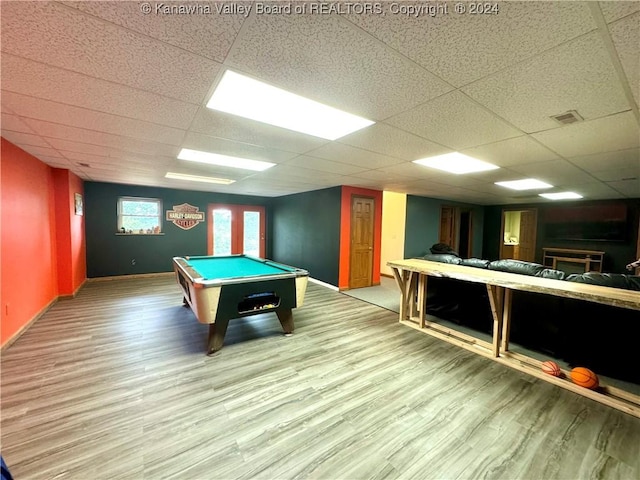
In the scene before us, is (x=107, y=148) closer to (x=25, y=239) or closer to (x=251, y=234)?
(x=25, y=239)

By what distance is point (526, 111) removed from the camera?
1.83 meters

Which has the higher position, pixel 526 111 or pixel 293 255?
pixel 526 111

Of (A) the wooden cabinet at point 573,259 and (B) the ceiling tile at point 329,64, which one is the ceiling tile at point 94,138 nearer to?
(B) the ceiling tile at point 329,64

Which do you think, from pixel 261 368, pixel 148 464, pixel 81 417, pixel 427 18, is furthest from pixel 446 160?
pixel 81 417

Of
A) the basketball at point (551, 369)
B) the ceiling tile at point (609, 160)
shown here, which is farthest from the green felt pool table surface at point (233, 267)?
the ceiling tile at point (609, 160)

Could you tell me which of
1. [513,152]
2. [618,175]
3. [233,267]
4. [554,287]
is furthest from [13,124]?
[618,175]

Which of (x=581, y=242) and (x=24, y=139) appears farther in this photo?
(x=581, y=242)

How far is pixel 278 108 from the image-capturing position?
1.95 m

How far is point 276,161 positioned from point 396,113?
1.95 m

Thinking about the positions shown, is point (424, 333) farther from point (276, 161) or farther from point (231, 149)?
point (231, 149)

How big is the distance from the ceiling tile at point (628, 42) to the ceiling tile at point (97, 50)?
1779 mm

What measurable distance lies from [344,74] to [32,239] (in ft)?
14.7

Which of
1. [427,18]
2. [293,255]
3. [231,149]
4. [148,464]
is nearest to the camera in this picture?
[427,18]

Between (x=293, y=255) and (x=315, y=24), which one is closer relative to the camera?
(x=315, y=24)
